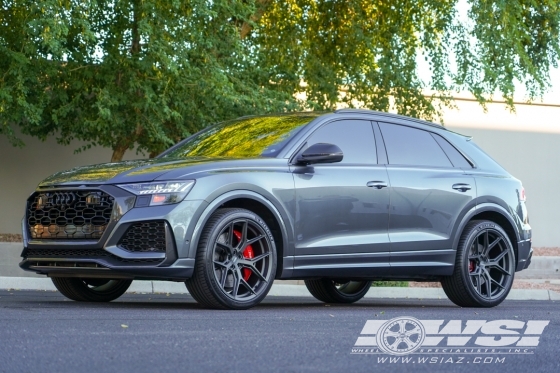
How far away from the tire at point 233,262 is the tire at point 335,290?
2385 mm

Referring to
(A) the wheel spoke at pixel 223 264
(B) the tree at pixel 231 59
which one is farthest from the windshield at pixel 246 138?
(B) the tree at pixel 231 59

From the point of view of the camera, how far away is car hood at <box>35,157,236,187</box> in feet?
26.0

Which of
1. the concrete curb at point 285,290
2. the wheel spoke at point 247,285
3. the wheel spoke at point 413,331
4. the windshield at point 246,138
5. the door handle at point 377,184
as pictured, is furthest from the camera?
the concrete curb at point 285,290

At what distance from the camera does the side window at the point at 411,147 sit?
31.4 feet

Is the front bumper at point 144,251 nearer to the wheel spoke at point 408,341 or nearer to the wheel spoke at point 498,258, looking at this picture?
the wheel spoke at point 408,341

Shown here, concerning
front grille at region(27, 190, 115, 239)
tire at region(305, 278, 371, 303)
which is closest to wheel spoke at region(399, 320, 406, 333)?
front grille at region(27, 190, 115, 239)

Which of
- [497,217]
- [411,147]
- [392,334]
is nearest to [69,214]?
[392,334]

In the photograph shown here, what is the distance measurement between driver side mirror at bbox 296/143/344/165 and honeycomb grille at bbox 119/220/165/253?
4.74ft

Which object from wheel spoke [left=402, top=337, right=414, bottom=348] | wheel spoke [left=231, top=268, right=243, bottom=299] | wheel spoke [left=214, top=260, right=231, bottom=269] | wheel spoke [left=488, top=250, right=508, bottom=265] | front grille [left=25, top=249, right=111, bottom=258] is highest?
front grille [left=25, top=249, right=111, bottom=258]

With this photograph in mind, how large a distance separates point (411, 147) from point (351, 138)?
791mm

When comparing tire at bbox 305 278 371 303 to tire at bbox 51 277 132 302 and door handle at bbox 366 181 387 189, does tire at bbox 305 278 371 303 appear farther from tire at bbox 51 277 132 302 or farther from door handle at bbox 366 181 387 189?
tire at bbox 51 277 132 302

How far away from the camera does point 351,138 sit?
9.30 metres

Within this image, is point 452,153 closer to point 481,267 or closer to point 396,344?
point 481,267

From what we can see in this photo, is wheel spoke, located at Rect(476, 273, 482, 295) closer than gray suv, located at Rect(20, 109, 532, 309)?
No
